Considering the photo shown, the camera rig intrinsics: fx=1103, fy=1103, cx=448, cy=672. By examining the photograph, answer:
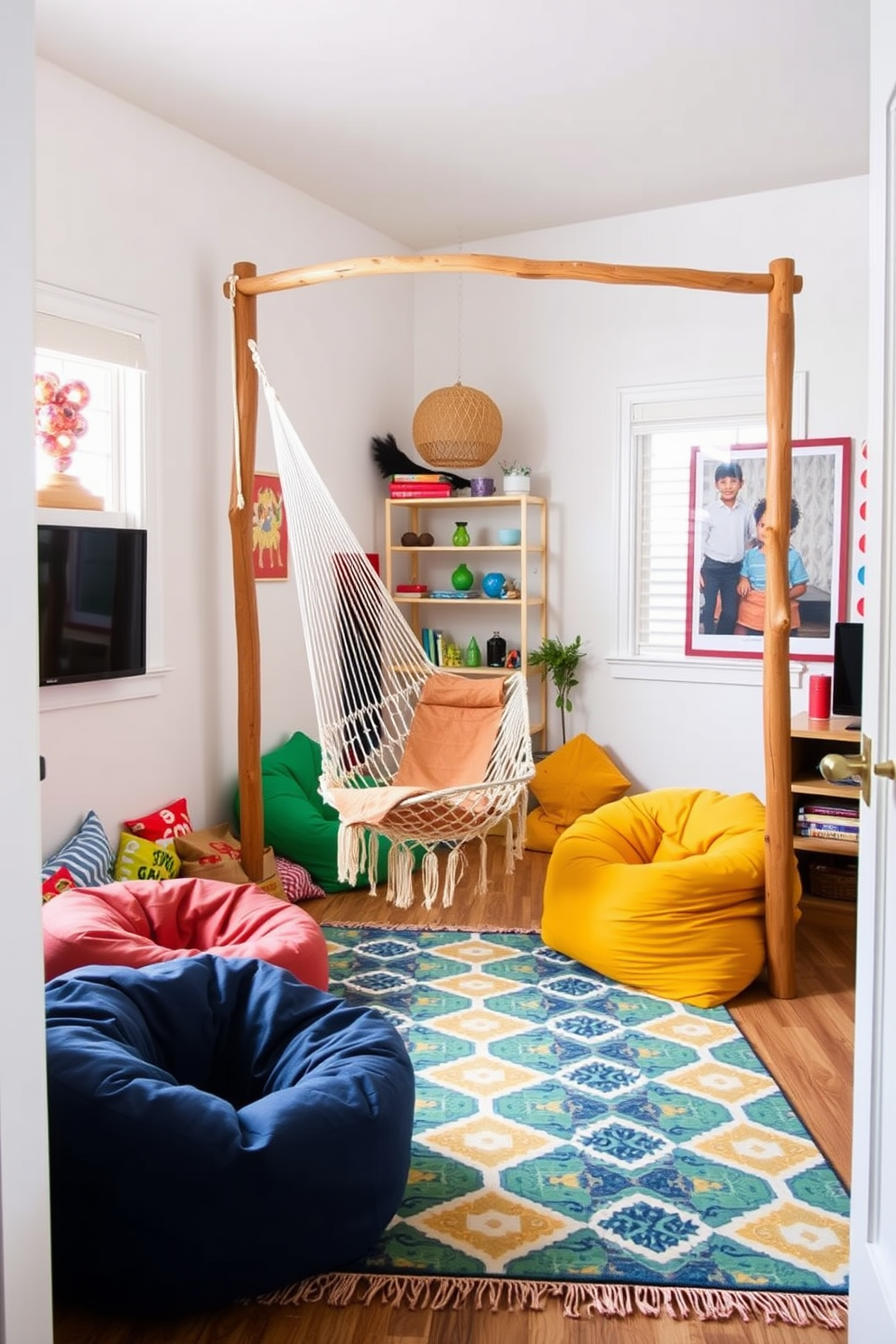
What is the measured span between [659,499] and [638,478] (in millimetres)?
133

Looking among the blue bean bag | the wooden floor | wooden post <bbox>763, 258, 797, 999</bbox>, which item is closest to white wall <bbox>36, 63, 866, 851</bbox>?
the wooden floor

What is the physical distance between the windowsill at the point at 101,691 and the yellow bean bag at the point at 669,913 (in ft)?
4.79

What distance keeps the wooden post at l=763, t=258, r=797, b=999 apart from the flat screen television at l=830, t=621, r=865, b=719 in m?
0.77

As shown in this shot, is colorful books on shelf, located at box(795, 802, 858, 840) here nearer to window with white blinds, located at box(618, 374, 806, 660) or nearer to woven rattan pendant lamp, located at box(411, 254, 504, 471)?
window with white blinds, located at box(618, 374, 806, 660)

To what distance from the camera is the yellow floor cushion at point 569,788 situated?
185 inches

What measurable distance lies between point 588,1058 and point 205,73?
3.04 metres

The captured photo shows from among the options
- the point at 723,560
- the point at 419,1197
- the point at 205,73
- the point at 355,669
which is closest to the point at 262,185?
the point at 205,73

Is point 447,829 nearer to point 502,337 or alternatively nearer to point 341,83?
point 341,83

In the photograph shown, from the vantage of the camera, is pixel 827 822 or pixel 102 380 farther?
pixel 827 822

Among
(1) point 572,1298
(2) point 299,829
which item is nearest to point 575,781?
(2) point 299,829

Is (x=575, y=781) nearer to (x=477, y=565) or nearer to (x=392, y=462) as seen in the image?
(x=477, y=565)

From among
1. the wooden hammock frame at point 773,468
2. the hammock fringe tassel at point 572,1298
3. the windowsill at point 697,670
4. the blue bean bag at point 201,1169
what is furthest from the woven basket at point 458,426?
the hammock fringe tassel at point 572,1298

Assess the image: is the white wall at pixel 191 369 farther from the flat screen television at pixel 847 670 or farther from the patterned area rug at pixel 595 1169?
the flat screen television at pixel 847 670

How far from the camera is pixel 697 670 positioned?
471 cm
